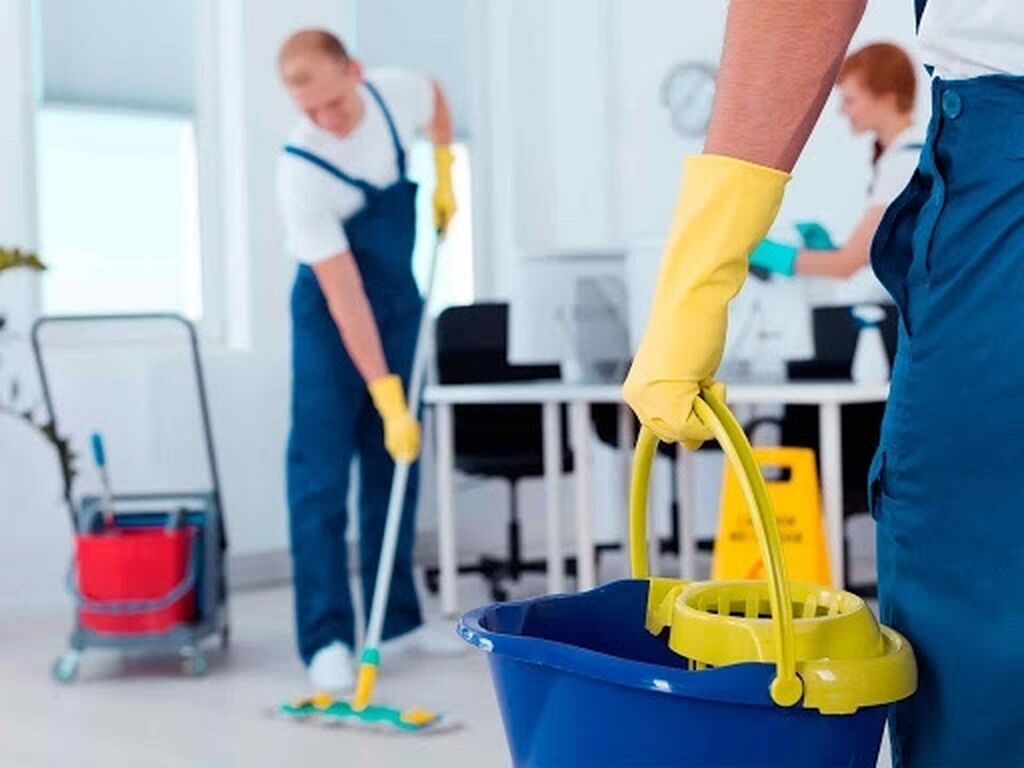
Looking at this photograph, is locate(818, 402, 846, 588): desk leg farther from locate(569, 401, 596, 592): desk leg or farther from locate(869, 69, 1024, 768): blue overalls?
locate(869, 69, 1024, 768): blue overalls

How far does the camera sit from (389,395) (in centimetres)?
349

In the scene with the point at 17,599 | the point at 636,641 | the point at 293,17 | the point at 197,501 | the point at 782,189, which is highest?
the point at 293,17

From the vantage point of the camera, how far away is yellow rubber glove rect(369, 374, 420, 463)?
11.4 ft

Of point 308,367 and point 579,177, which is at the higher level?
point 579,177

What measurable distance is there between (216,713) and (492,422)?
5.53ft

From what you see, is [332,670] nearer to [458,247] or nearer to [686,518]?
[686,518]

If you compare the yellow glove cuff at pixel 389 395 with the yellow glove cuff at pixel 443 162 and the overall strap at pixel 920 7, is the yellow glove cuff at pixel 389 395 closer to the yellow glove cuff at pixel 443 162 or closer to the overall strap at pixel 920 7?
the yellow glove cuff at pixel 443 162

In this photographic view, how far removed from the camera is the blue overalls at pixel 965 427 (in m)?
0.99

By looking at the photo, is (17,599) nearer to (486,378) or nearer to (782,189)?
(486,378)

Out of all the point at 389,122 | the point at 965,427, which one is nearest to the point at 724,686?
the point at 965,427

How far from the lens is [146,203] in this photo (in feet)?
17.2

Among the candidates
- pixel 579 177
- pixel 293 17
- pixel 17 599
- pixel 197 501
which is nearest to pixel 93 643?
pixel 197 501

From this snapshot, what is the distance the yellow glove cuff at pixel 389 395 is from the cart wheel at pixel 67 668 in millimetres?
939

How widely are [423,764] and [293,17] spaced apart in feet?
10.1
